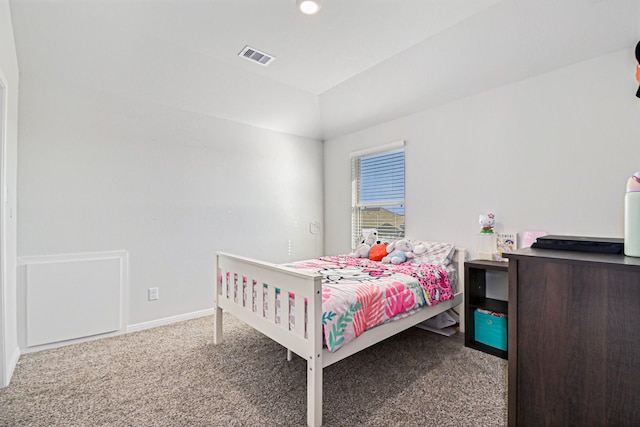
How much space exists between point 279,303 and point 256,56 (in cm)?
216

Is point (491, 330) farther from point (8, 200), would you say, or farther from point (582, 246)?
point (8, 200)

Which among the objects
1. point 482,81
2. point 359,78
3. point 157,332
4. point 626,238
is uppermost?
point 359,78

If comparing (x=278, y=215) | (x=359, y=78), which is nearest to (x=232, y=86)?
(x=359, y=78)

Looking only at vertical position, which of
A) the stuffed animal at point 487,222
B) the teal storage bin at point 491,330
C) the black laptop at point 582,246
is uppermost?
the stuffed animal at point 487,222

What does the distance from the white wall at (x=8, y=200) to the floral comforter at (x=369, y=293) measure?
210cm

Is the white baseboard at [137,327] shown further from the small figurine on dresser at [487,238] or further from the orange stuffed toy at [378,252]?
the small figurine on dresser at [487,238]

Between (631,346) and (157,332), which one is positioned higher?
(631,346)

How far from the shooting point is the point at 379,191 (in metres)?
3.76

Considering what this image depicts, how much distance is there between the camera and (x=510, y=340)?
43.9 inches

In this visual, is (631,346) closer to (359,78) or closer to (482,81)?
(482,81)

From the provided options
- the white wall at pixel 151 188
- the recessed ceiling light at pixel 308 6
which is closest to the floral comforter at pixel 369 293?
the white wall at pixel 151 188

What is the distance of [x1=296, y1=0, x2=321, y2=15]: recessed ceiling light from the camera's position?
201 centimetres

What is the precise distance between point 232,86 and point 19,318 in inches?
106

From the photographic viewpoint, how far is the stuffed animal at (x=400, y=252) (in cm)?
293
